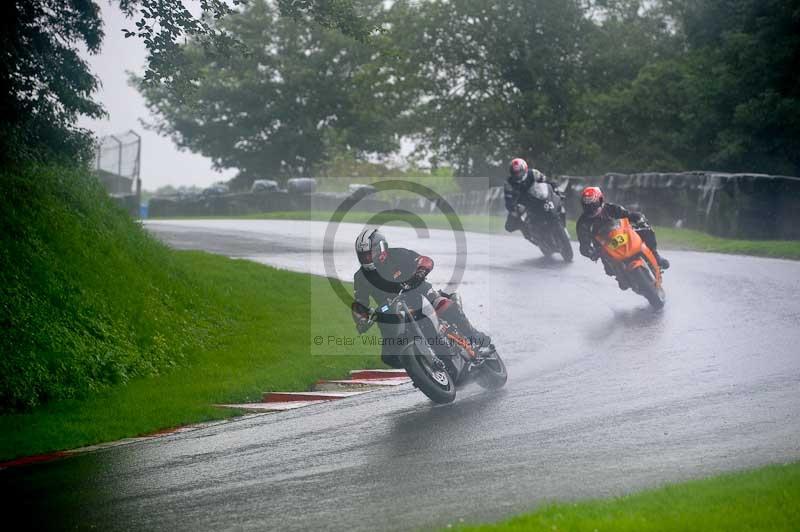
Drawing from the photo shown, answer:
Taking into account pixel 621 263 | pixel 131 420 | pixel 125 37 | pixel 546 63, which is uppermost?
pixel 546 63

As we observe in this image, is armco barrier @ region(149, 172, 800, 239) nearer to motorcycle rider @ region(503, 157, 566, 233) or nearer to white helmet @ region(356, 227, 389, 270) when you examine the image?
motorcycle rider @ region(503, 157, 566, 233)

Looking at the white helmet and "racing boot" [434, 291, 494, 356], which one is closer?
the white helmet

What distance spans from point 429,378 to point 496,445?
1.95 metres

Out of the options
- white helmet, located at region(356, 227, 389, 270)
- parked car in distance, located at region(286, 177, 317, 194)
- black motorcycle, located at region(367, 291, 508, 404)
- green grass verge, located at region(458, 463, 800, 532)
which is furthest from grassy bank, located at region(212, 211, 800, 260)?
parked car in distance, located at region(286, 177, 317, 194)

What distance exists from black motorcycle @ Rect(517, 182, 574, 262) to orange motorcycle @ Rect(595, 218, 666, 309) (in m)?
4.68

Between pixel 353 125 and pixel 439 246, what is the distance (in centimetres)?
5261

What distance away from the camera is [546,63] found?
186 feet

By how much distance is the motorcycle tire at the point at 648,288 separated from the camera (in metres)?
15.3

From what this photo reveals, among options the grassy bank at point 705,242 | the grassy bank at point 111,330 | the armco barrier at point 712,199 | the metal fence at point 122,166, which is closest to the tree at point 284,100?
the metal fence at point 122,166

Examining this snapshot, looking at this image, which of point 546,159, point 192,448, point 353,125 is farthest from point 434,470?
point 353,125

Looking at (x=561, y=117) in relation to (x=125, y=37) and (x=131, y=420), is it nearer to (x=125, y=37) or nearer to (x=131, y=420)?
(x=125, y=37)

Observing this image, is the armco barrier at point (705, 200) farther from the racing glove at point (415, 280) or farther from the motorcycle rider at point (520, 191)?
the racing glove at point (415, 280)

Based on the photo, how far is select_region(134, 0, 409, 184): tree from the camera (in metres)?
74.6

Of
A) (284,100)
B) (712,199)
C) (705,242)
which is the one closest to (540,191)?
(705,242)
